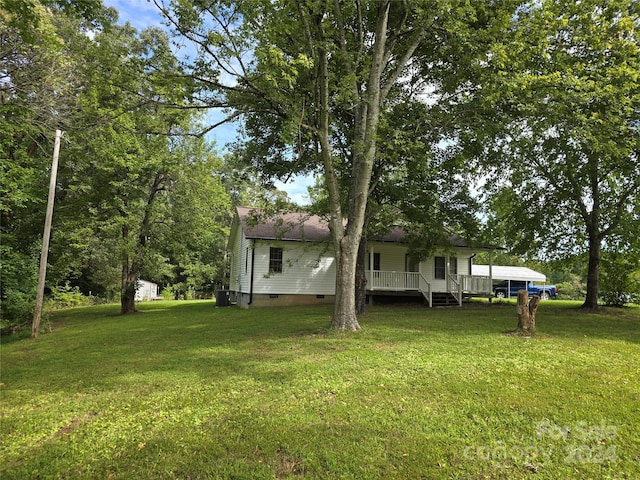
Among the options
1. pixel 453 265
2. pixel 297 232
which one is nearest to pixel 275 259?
pixel 297 232

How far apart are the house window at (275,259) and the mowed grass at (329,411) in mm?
10990

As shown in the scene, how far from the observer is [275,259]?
1955 centimetres

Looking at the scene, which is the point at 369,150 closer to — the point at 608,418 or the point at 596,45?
the point at 596,45

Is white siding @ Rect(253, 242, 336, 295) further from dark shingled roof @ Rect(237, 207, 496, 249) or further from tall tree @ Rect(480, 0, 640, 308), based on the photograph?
tall tree @ Rect(480, 0, 640, 308)

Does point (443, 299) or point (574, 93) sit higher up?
point (574, 93)

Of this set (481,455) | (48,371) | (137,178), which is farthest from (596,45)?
(137,178)

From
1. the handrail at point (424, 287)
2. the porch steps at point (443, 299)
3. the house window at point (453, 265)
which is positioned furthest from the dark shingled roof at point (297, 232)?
the porch steps at point (443, 299)

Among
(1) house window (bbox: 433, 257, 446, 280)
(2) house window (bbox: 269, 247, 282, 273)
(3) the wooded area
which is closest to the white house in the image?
(2) house window (bbox: 269, 247, 282, 273)

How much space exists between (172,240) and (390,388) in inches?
637

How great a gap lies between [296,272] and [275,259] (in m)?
1.20

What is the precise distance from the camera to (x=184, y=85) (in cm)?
943

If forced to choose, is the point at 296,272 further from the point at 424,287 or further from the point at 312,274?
the point at 424,287

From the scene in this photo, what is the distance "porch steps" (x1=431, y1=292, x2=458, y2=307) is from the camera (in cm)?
1991

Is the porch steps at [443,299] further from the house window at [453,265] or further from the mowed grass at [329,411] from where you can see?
the mowed grass at [329,411]
